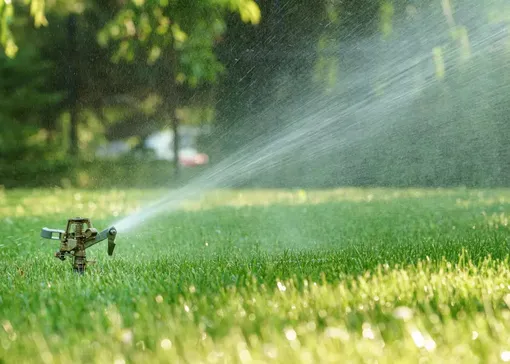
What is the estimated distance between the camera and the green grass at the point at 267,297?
8.00ft

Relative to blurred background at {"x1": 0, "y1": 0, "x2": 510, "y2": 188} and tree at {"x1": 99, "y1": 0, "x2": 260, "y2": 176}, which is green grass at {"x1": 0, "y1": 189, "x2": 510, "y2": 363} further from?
tree at {"x1": 99, "y1": 0, "x2": 260, "y2": 176}

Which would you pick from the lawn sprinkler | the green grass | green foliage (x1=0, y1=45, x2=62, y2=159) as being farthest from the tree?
green foliage (x1=0, y1=45, x2=62, y2=159)

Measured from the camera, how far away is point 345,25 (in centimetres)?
1220

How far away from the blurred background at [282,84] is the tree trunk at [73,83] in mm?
43

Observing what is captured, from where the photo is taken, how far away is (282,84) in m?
13.6

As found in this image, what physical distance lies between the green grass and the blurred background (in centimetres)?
222

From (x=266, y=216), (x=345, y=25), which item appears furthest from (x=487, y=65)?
(x=266, y=216)

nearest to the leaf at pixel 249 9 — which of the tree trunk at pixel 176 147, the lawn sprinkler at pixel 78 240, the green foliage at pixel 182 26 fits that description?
the green foliage at pixel 182 26

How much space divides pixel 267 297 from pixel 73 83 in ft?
57.6

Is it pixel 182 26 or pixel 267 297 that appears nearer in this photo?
pixel 267 297

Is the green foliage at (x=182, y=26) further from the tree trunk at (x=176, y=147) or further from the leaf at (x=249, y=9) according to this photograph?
the tree trunk at (x=176, y=147)

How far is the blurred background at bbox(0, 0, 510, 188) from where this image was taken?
1068 centimetres

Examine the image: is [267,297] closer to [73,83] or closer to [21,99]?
[21,99]

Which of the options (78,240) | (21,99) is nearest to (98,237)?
(78,240)
